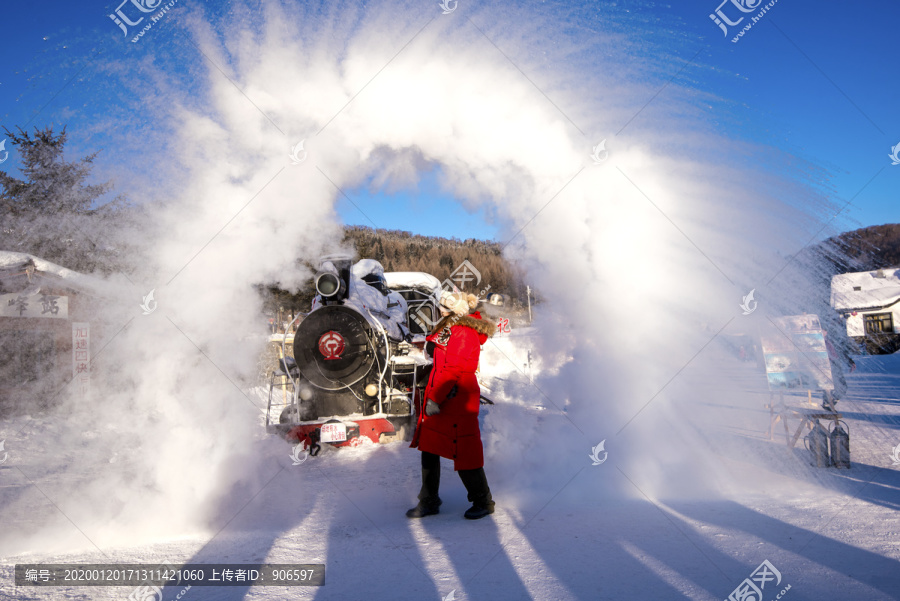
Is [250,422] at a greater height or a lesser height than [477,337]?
lesser

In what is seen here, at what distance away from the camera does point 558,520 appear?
3562 mm

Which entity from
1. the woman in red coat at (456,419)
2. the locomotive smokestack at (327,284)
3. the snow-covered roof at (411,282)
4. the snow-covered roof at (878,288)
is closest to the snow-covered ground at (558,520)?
the woman in red coat at (456,419)

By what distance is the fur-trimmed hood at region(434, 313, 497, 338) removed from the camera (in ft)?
12.6

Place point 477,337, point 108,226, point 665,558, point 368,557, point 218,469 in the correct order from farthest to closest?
point 108,226 < point 218,469 < point 477,337 < point 368,557 < point 665,558

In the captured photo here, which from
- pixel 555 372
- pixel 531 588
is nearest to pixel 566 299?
pixel 555 372

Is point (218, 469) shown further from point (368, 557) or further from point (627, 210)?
point (627, 210)

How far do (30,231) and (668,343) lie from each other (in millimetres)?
10582

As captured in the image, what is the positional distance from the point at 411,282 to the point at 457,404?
7671 mm

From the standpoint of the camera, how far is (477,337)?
3.85m

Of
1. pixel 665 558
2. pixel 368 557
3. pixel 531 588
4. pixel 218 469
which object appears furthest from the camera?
pixel 218 469

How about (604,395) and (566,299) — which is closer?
(604,395)

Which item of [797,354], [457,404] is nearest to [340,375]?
[457,404]
